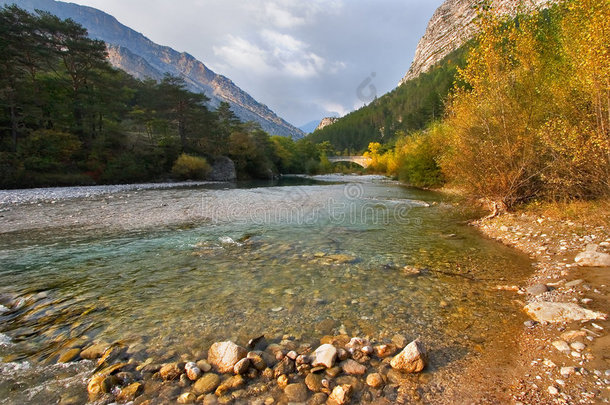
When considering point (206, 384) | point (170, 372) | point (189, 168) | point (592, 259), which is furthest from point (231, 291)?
point (189, 168)

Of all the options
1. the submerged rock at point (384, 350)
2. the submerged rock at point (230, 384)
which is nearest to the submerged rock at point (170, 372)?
the submerged rock at point (230, 384)

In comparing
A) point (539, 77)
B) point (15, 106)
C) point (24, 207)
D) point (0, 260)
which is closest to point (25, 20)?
point (15, 106)

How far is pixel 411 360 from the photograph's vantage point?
3684 millimetres

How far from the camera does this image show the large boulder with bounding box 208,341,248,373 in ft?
12.1

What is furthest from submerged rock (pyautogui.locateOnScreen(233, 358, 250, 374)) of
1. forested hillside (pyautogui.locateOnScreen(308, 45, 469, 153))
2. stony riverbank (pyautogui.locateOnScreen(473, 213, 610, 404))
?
forested hillside (pyautogui.locateOnScreen(308, 45, 469, 153))

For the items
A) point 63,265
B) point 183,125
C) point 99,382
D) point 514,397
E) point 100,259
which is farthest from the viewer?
point 183,125

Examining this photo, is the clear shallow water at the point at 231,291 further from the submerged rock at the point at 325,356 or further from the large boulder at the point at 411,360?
the submerged rock at the point at 325,356

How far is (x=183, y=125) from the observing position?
2454 inches

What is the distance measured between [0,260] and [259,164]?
68.7 m

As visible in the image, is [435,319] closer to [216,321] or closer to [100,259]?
[216,321]

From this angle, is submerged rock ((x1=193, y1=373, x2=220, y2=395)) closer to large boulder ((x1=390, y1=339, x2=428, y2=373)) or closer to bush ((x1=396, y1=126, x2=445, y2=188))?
large boulder ((x1=390, y1=339, x2=428, y2=373))

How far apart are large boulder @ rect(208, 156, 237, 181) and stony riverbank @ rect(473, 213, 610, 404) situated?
60044mm

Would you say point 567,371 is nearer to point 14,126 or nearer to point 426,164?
point 426,164

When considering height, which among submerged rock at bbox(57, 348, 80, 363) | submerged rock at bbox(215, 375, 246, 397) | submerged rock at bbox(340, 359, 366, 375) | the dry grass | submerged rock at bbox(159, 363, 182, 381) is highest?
the dry grass
